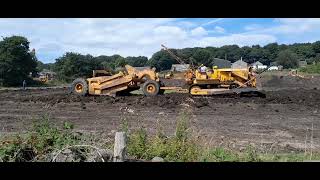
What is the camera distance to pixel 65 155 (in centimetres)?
411

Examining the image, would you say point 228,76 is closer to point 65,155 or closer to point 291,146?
point 291,146

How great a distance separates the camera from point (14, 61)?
158 feet

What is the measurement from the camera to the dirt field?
35.2ft

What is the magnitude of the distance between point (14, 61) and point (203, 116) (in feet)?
121

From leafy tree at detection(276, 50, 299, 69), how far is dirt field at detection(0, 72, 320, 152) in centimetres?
4359

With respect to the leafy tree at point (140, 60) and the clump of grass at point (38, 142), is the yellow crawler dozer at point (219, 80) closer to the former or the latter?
the leafy tree at point (140, 60)

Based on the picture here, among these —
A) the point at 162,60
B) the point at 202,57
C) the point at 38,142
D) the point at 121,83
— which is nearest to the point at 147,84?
the point at 121,83

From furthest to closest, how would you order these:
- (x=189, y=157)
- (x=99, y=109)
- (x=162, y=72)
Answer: (x=162, y=72) → (x=99, y=109) → (x=189, y=157)

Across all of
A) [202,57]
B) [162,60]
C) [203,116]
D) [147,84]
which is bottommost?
[203,116]

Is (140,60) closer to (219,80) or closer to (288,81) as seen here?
(219,80)

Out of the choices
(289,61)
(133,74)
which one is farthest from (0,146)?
(289,61)

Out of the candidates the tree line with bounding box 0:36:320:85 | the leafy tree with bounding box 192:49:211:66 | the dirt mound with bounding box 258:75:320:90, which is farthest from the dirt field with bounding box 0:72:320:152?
the dirt mound with bounding box 258:75:320:90

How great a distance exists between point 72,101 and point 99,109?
3.40 metres

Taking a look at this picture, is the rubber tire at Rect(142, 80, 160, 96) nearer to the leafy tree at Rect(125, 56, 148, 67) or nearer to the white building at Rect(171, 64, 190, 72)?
the white building at Rect(171, 64, 190, 72)
